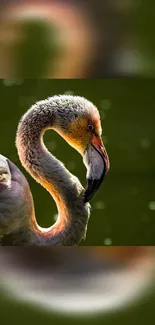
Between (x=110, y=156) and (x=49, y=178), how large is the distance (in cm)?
22

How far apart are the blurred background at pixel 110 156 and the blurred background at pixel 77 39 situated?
43mm

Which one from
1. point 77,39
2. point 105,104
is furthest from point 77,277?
point 77,39

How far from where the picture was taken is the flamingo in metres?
2.39

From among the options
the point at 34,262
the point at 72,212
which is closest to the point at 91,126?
the point at 72,212

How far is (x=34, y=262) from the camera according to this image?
8.04 ft

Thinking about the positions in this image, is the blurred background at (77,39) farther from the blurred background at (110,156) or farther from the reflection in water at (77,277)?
the reflection in water at (77,277)

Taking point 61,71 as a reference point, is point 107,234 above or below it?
below

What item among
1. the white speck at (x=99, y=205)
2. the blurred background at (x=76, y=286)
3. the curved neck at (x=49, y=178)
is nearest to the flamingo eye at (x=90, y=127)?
the curved neck at (x=49, y=178)

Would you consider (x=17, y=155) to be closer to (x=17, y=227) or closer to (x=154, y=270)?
(x=17, y=227)

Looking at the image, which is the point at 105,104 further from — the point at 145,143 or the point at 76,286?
the point at 76,286

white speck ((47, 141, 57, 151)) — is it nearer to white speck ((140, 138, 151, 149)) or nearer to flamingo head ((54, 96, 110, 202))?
flamingo head ((54, 96, 110, 202))

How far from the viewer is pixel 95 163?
240cm

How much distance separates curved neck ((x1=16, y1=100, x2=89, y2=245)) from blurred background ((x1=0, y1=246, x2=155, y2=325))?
6 centimetres

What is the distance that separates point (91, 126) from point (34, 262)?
512mm
